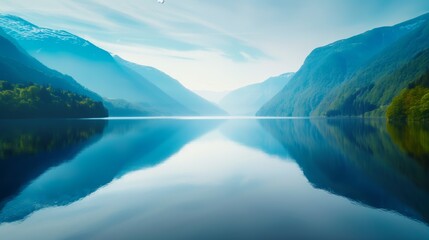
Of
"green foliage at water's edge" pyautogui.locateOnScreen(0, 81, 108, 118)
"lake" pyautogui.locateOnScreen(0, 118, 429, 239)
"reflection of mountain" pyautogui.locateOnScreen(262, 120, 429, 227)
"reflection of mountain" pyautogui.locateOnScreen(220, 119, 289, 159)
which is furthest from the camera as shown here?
"green foliage at water's edge" pyautogui.locateOnScreen(0, 81, 108, 118)

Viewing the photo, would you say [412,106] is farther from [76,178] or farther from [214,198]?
[76,178]

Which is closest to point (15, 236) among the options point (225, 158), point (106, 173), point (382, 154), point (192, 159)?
point (106, 173)

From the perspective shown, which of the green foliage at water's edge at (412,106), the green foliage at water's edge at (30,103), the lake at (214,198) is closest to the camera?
the lake at (214,198)

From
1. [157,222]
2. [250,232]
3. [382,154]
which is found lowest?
[382,154]

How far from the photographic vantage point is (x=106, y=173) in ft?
104

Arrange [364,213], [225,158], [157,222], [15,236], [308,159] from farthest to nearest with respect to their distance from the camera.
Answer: [225,158]
[308,159]
[364,213]
[157,222]
[15,236]

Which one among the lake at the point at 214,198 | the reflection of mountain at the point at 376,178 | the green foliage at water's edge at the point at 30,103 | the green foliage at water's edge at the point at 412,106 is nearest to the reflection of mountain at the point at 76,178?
the lake at the point at 214,198

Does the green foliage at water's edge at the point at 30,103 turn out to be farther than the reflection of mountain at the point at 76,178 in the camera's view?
Yes

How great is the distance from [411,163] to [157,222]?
29437mm

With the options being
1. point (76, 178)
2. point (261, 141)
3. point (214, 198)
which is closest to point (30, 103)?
point (261, 141)

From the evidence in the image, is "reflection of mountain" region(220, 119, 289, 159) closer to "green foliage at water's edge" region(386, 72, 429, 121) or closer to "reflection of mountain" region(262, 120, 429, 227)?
"reflection of mountain" region(262, 120, 429, 227)

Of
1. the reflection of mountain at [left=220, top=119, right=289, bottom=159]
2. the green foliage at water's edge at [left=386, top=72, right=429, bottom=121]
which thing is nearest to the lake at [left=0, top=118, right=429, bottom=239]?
the reflection of mountain at [left=220, top=119, right=289, bottom=159]

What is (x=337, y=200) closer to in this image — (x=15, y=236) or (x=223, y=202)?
(x=223, y=202)

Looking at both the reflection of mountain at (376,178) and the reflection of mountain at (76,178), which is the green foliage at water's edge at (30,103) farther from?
the reflection of mountain at (376,178)
